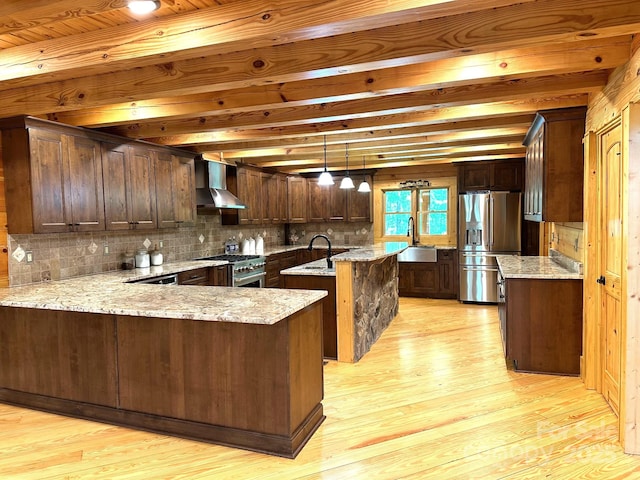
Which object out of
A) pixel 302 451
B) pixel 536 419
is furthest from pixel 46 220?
pixel 536 419

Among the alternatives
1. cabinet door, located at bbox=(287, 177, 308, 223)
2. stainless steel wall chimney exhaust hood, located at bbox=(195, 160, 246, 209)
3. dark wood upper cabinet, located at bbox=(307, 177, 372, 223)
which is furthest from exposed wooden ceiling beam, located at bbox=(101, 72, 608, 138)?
dark wood upper cabinet, located at bbox=(307, 177, 372, 223)

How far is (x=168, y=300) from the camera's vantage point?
292 cm

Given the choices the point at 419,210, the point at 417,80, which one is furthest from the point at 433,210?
the point at 417,80

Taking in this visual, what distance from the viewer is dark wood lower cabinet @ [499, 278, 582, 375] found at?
3.84 meters

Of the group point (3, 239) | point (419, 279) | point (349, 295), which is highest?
point (3, 239)

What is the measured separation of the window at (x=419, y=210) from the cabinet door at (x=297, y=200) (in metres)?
1.55

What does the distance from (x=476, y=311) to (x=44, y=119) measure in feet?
19.1

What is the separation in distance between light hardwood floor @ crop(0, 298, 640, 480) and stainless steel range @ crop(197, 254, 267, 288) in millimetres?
2226

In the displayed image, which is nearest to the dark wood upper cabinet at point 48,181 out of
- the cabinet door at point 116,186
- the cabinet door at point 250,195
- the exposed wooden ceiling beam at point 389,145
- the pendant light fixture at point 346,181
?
the cabinet door at point 116,186

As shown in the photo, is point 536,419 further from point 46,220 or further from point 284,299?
point 46,220

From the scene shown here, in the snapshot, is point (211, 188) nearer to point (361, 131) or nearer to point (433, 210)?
point (361, 131)

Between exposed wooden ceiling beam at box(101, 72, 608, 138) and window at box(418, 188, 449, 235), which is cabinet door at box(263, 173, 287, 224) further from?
exposed wooden ceiling beam at box(101, 72, 608, 138)

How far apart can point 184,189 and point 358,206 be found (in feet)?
11.7

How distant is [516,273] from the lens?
4035 mm
